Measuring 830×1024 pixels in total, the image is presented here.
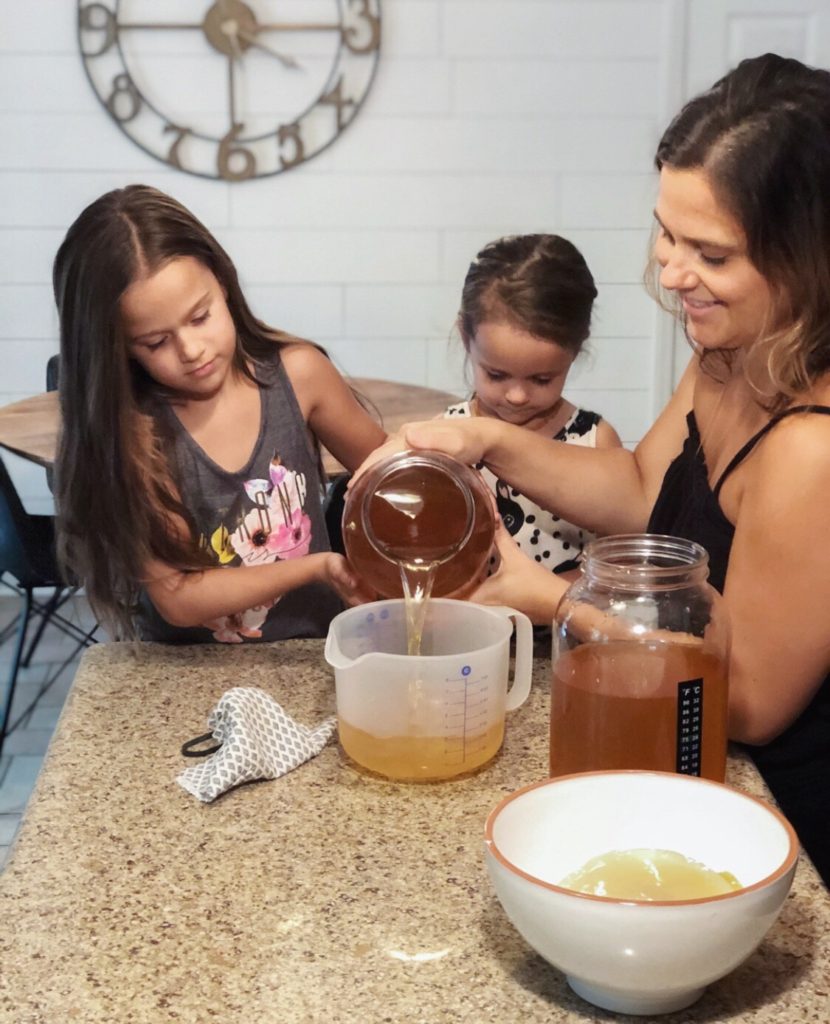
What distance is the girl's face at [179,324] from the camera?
1.49 meters

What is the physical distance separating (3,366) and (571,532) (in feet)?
7.70

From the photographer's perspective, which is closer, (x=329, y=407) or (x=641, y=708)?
(x=641, y=708)

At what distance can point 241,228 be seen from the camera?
11.5 ft

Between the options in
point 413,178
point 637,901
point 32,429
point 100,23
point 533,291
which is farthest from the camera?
point 413,178

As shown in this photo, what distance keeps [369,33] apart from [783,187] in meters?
2.62

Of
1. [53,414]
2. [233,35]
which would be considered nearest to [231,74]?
[233,35]

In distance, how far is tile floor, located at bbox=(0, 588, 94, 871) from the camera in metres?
2.65

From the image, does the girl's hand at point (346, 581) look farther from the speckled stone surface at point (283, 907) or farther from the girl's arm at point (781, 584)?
the girl's arm at point (781, 584)

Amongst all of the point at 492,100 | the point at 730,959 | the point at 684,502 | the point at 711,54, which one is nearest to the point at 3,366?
the point at 492,100

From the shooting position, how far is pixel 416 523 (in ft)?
3.92

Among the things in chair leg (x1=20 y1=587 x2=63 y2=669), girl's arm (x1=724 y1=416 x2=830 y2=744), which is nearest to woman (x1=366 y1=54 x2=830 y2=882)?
Result: girl's arm (x1=724 y1=416 x2=830 y2=744)

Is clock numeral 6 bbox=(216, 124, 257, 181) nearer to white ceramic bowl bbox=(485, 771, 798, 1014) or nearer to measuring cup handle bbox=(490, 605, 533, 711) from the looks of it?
measuring cup handle bbox=(490, 605, 533, 711)

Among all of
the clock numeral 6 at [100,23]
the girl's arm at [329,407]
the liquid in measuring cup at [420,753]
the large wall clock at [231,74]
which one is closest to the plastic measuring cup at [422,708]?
the liquid in measuring cup at [420,753]

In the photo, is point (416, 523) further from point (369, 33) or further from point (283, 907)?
point (369, 33)
